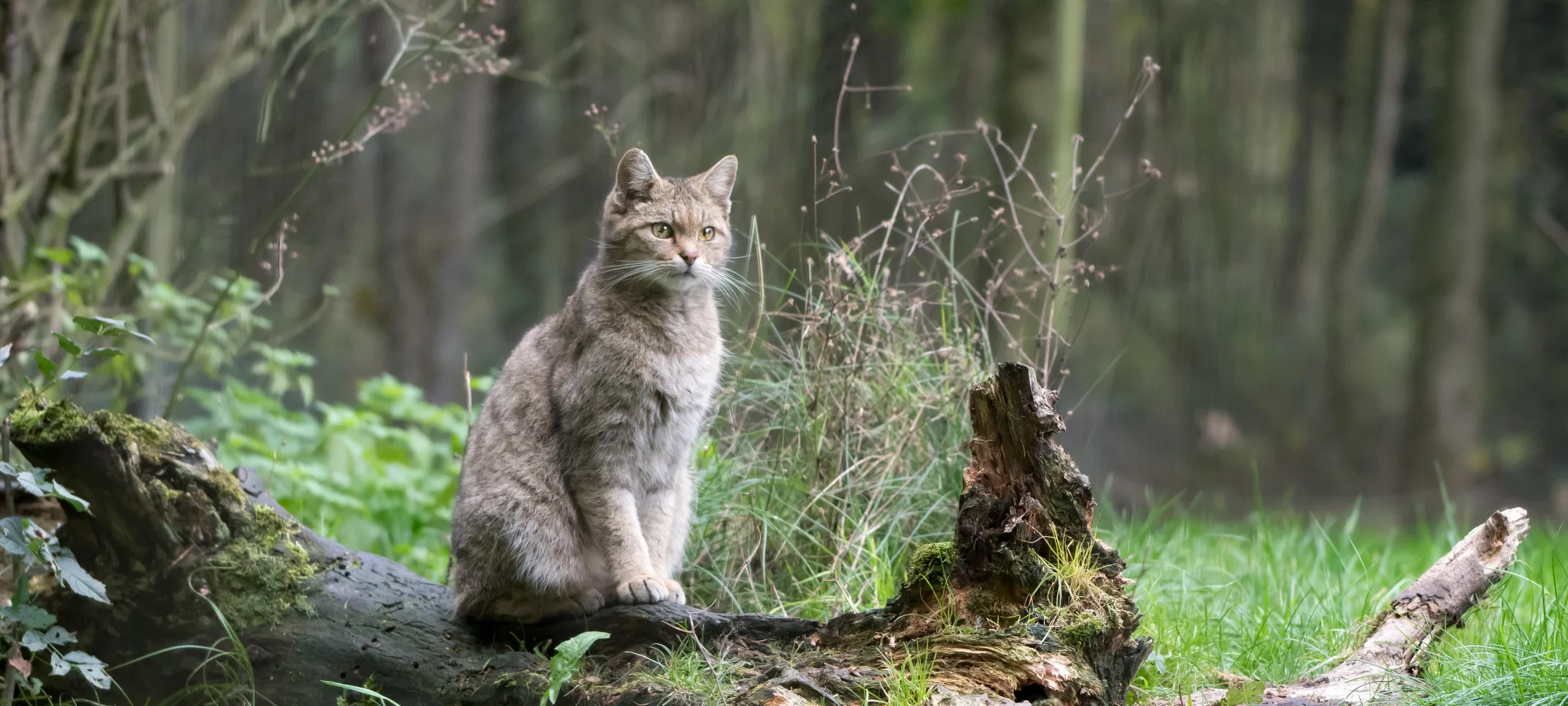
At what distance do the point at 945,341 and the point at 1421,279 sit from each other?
9.82 m

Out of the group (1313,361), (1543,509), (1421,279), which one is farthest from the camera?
(1313,361)

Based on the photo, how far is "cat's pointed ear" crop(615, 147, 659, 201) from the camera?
378cm

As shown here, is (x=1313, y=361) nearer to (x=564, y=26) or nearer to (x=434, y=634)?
(x=564, y=26)

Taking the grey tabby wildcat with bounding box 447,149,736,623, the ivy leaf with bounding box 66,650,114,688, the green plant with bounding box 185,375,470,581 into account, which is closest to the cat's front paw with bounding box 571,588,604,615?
the grey tabby wildcat with bounding box 447,149,736,623

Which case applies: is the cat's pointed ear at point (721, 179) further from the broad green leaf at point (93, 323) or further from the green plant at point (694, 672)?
the broad green leaf at point (93, 323)

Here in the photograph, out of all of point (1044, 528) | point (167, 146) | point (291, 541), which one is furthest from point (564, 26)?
point (1044, 528)

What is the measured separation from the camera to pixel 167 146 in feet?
19.7

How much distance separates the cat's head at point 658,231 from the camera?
3.71 meters

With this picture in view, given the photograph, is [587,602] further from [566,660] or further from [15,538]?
[15,538]

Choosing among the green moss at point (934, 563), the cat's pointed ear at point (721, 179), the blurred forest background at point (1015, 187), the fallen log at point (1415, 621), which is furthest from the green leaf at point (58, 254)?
the fallen log at point (1415, 621)

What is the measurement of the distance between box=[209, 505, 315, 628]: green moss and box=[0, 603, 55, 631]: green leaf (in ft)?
1.72

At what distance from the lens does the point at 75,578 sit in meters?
2.64

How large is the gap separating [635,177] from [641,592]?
4.43ft

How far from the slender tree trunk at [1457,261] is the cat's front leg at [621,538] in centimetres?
1001
